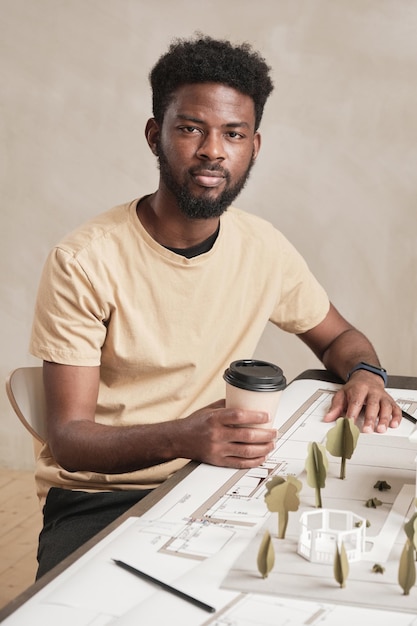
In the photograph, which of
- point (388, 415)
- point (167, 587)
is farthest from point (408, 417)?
point (167, 587)

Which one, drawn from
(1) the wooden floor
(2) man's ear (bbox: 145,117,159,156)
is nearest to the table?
(2) man's ear (bbox: 145,117,159,156)

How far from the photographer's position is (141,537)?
53.6 inches

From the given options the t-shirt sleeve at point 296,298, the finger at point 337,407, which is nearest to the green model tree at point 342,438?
the finger at point 337,407

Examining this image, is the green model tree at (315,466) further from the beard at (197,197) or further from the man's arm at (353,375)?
the beard at (197,197)

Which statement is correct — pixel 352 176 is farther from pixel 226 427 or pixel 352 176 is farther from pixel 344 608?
pixel 344 608

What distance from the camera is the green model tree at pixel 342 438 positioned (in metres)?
1.56

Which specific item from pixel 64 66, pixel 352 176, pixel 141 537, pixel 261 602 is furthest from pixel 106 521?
pixel 64 66

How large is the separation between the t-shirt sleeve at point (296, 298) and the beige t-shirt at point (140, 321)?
0.44ft

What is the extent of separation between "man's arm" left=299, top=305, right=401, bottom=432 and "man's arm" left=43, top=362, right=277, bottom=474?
335 mm

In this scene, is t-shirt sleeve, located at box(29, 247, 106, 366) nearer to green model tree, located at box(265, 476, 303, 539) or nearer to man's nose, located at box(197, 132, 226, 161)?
man's nose, located at box(197, 132, 226, 161)

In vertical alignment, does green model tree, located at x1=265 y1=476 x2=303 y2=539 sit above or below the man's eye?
below

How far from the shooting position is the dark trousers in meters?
1.87

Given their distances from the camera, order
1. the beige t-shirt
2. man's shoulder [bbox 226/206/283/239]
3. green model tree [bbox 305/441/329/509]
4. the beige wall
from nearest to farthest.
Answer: green model tree [bbox 305/441/329/509] → the beige t-shirt → man's shoulder [bbox 226/206/283/239] → the beige wall

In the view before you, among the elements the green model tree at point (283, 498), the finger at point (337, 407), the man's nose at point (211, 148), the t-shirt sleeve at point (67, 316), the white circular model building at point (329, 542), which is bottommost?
the white circular model building at point (329, 542)
